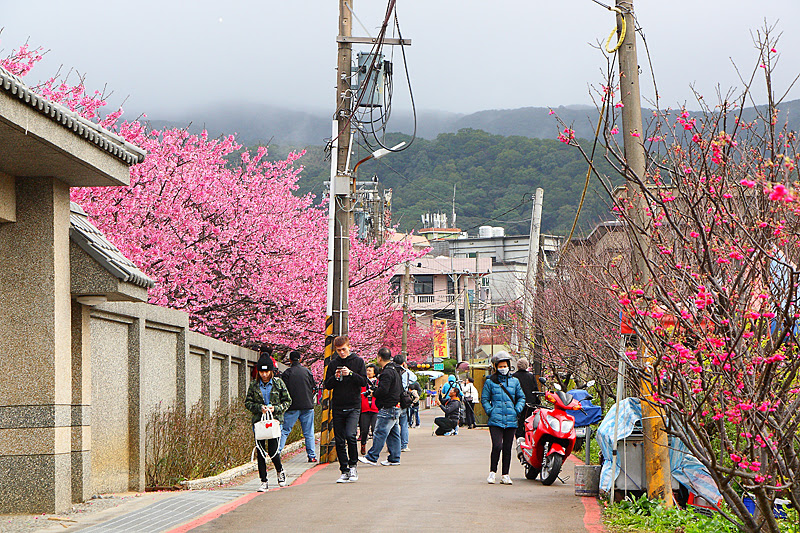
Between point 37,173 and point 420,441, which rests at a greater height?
point 37,173

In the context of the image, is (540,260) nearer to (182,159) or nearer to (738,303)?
(182,159)

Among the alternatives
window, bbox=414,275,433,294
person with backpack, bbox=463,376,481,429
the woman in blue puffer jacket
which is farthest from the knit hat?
window, bbox=414,275,433,294

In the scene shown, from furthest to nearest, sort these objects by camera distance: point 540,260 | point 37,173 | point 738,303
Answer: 1. point 540,260
2. point 37,173
3. point 738,303

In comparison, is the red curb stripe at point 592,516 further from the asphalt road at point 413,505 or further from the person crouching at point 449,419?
the person crouching at point 449,419

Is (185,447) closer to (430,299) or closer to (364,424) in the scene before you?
(364,424)

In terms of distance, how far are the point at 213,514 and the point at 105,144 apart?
402 cm

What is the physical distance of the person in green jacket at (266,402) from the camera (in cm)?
1275

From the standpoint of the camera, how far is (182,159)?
2016 centimetres

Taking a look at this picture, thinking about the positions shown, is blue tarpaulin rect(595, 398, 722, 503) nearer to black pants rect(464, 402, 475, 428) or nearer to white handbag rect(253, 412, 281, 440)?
white handbag rect(253, 412, 281, 440)

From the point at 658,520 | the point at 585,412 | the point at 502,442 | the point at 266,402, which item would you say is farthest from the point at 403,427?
the point at 658,520

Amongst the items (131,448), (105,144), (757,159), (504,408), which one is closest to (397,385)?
(504,408)

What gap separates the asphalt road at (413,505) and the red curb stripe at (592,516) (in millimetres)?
75

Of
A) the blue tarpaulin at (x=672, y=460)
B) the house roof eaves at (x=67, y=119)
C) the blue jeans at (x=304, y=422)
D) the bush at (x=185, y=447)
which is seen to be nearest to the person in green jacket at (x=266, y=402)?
the bush at (x=185, y=447)

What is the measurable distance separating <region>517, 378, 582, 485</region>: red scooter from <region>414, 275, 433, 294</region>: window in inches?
2617
